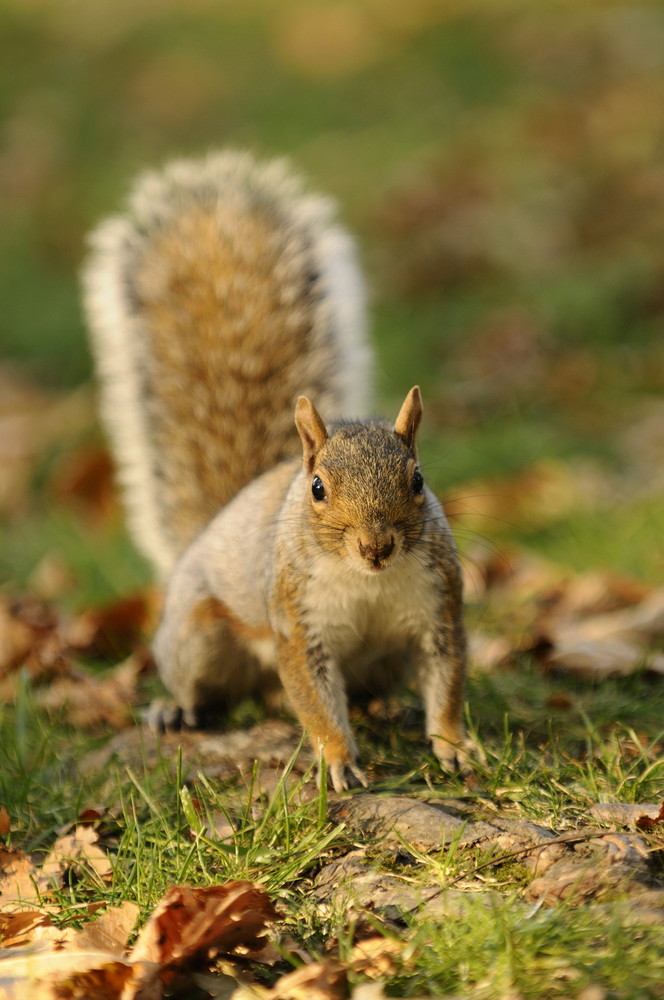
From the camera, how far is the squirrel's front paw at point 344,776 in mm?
1888

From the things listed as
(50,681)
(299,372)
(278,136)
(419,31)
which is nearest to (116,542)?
(50,681)

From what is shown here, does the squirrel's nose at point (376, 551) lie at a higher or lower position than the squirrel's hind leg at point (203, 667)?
higher

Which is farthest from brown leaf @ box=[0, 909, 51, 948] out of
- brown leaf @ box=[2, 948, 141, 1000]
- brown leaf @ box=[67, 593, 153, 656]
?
brown leaf @ box=[67, 593, 153, 656]

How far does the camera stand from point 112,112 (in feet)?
30.9

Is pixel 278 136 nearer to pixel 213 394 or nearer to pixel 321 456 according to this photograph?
pixel 213 394

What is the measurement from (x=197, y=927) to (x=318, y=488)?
2.32 ft

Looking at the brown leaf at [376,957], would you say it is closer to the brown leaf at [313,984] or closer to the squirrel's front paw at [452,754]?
the brown leaf at [313,984]

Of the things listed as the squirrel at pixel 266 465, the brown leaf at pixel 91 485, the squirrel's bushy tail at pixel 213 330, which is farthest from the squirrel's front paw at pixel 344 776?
the brown leaf at pixel 91 485

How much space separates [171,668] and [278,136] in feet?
22.6

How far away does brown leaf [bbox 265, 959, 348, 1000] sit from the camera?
1357mm

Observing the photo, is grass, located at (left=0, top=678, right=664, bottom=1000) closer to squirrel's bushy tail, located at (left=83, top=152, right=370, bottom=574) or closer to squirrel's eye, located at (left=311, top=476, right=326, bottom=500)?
squirrel's eye, located at (left=311, top=476, right=326, bottom=500)

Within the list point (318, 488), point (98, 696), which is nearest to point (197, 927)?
point (318, 488)

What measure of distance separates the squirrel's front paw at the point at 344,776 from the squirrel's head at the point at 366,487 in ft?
1.11

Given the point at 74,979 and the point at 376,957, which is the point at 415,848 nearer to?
the point at 376,957
